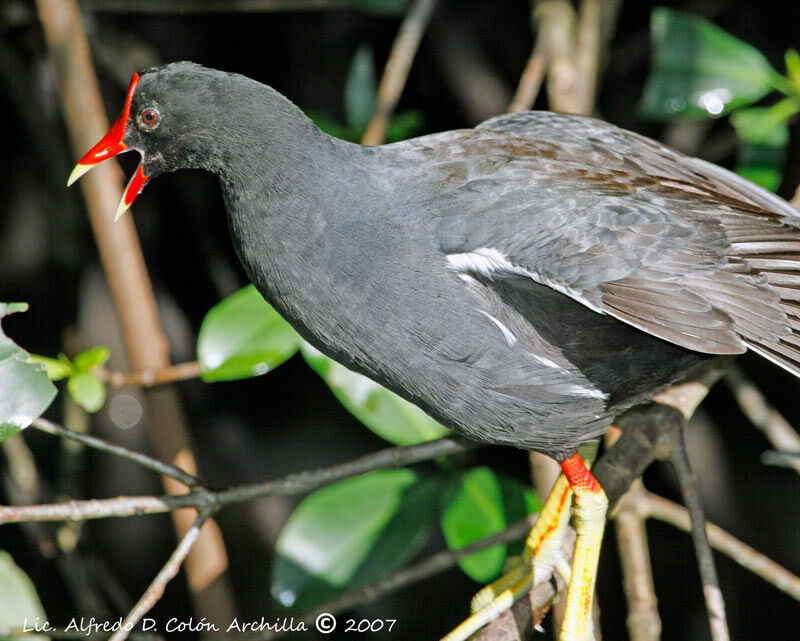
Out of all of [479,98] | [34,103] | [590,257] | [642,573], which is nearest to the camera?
[590,257]

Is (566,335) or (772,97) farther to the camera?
(772,97)

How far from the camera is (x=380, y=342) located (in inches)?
67.9

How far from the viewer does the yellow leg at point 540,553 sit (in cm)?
216

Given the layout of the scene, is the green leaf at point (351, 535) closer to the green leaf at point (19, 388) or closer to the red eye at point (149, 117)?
the green leaf at point (19, 388)

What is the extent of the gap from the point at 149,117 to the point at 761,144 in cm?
167

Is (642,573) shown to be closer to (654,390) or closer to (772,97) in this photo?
(654,390)

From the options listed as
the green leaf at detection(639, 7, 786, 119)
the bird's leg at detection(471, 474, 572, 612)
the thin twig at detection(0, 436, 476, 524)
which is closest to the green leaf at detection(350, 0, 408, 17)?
the green leaf at detection(639, 7, 786, 119)

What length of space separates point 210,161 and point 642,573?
134 centimetres

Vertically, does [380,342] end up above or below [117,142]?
below

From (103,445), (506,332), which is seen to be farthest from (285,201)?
(103,445)

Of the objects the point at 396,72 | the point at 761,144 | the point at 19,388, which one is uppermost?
the point at 396,72

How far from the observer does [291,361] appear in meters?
3.64

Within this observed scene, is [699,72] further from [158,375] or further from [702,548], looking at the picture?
[158,375]

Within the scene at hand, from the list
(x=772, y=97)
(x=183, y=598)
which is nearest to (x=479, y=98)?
(x=772, y=97)
